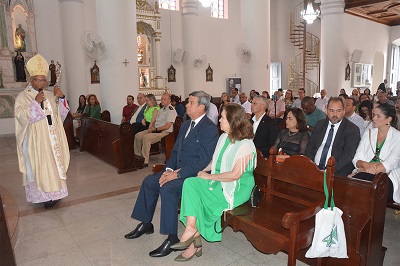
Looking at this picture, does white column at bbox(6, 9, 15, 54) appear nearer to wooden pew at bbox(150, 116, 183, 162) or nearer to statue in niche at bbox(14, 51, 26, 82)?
statue in niche at bbox(14, 51, 26, 82)

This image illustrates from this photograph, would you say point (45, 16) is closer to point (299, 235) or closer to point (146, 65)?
point (146, 65)

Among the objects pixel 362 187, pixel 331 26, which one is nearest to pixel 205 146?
pixel 362 187

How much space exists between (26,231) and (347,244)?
3360 millimetres

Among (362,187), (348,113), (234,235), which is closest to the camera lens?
(362,187)

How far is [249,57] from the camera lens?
9453 mm

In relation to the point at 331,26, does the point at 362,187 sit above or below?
below

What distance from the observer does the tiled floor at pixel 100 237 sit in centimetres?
313

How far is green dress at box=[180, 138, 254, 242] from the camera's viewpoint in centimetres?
294

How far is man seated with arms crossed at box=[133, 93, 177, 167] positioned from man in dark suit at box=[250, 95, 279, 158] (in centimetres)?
264

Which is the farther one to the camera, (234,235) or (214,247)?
(234,235)

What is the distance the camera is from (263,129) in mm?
4367

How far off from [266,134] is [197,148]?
49.8 inches

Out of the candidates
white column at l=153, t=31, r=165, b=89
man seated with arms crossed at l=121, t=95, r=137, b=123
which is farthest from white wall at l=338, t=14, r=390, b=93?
man seated with arms crossed at l=121, t=95, r=137, b=123

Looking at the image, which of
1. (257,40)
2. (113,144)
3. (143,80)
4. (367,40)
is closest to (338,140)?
(113,144)
